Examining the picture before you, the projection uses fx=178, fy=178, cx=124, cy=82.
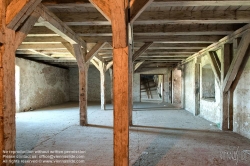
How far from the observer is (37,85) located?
9.11 m

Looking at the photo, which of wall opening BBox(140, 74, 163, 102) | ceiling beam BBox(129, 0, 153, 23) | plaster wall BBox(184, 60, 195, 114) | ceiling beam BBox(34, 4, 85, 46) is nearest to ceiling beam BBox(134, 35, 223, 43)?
ceiling beam BBox(34, 4, 85, 46)

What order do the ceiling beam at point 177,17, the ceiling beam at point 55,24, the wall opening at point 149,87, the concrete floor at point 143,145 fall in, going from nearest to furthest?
the concrete floor at point 143,145
the ceiling beam at point 55,24
the ceiling beam at point 177,17
the wall opening at point 149,87

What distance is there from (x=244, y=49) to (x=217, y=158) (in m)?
2.47

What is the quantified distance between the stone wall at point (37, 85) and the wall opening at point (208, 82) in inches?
305

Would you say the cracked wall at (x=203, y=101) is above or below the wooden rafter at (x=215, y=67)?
below

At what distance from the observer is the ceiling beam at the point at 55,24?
3.04 m

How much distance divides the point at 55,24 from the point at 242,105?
4549mm

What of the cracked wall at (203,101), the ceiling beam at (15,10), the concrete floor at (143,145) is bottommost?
the concrete floor at (143,145)

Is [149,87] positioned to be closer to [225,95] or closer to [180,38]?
[180,38]

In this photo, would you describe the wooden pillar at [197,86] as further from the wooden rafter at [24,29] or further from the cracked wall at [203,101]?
the wooden rafter at [24,29]

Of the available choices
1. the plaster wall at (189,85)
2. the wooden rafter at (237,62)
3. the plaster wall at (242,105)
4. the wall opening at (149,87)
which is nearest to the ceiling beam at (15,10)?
the wooden rafter at (237,62)

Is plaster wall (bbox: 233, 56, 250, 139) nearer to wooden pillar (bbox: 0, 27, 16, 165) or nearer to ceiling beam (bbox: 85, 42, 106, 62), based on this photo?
ceiling beam (bbox: 85, 42, 106, 62)

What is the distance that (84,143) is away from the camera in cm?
359

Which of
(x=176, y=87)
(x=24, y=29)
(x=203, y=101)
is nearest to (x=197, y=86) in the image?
(x=203, y=101)
